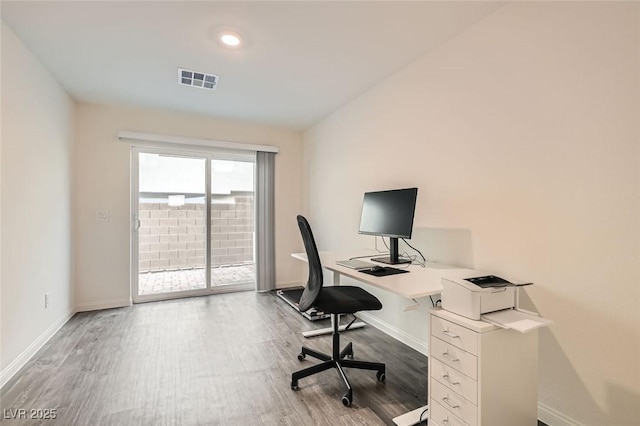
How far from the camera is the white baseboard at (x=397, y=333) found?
2.37 meters

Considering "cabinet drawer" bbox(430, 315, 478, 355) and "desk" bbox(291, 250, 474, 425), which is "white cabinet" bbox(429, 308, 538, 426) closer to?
"cabinet drawer" bbox(430, 315, 478, 355)

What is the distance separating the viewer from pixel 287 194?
4.49 metres

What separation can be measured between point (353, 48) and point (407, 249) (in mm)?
1680

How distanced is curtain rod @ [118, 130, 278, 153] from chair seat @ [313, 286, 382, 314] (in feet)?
8.92

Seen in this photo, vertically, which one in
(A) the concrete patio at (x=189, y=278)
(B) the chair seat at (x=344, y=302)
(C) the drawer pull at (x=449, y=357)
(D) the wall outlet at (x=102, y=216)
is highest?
(D) the wall outlet at (x=102, y=216)

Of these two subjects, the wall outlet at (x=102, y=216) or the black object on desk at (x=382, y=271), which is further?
the wall outlet at (x=102, y=216)

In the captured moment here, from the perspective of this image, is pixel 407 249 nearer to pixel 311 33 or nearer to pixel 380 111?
pixel 380 111

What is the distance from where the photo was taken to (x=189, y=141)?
3807mm

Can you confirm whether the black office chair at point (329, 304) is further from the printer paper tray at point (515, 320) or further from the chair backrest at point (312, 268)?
the printer paper tray at point (515, 320)

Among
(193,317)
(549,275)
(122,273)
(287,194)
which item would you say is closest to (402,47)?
(549,275)

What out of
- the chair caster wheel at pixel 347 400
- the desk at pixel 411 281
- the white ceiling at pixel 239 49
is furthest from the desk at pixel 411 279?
the white ceiling at pixel 239 49

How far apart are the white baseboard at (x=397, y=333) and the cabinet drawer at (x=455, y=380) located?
832 millimetres

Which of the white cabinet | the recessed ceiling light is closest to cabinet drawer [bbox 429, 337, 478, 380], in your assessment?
the white cabinet

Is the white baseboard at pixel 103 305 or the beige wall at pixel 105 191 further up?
the beige wall at pixel 105 191
